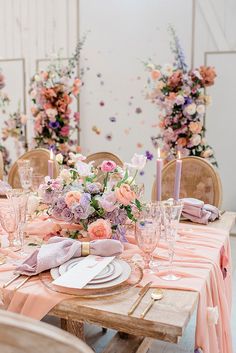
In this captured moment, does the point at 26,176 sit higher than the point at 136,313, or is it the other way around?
the point at 26,176

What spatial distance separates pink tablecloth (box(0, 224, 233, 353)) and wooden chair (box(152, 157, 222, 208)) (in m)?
0.50

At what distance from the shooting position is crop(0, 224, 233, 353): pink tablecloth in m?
1.12

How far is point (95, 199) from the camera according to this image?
59.4 inches

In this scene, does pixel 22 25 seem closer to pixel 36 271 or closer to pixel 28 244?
pixel 28 244

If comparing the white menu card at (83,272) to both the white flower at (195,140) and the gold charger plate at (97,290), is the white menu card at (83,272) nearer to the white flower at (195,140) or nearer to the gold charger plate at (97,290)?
the gold charger plate at (97,290)

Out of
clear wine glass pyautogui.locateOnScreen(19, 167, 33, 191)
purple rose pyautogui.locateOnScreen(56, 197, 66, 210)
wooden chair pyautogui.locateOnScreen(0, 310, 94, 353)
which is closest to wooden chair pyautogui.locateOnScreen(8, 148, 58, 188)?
clear wine glass pyautogui.locateOnScreen(19, 167, 33, 191)

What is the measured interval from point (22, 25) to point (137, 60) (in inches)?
58.9

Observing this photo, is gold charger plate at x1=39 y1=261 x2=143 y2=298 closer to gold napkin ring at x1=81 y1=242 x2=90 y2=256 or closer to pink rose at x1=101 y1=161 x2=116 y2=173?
gold napkin ring at x1=81 y1=242 x2=90 y2=256

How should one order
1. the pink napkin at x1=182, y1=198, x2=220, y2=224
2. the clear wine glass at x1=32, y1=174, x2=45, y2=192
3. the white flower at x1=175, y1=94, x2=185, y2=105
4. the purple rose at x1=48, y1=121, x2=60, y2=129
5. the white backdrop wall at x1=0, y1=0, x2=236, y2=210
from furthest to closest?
the white backdrop wall at x1=0, y1=0, x2=236, y2=210, the purple rose at x1=48, y1=121, x2=60, y2=129, the white flower at x1=175, y1=94, x2=185, y2=105, the clear wine glass at x1=32, y1=174, x2=45, y2=192, the pink napkin at x1=182, y1=198, x2=220, y2=224

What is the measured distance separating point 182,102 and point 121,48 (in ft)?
4.68

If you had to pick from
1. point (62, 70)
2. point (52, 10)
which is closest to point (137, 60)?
point (62, 70)

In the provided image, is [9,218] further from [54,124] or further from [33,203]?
[54,124]

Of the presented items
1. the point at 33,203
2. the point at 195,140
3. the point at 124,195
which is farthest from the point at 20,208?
the point at 195,140

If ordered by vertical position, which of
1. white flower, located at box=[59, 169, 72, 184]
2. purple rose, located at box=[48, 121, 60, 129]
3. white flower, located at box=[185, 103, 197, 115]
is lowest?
white flower, located at box=[59, 169, 72, 184]
